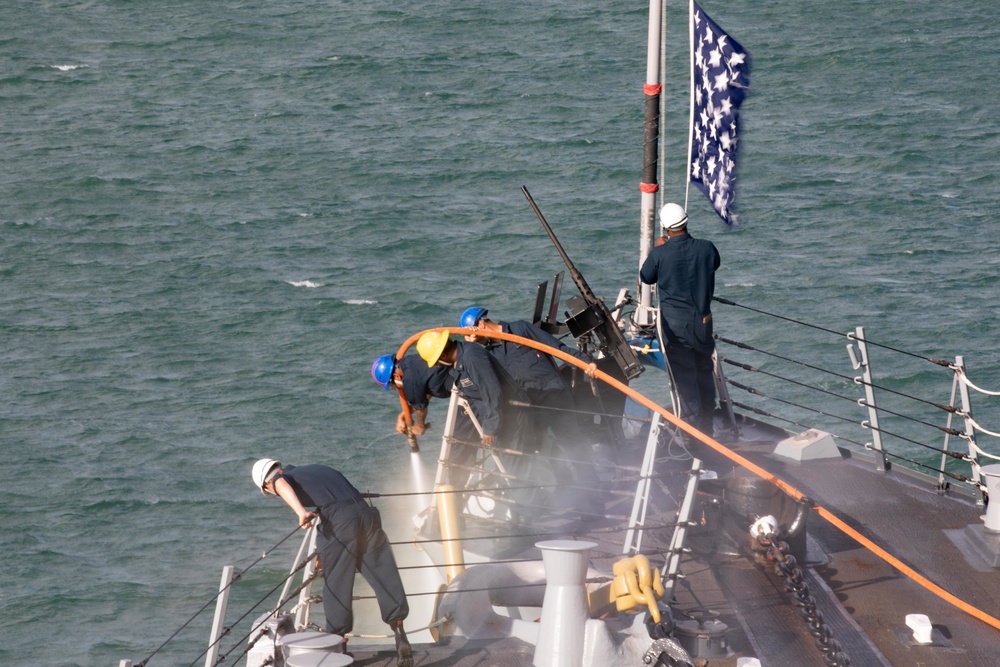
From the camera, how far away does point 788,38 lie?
178 ft

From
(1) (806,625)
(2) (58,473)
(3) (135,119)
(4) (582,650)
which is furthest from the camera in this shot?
(3) (135,119)

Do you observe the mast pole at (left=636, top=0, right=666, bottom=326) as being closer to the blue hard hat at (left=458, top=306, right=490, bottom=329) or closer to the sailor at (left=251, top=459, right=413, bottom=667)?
the blue hard hat at (left=458, top=306, right=490, bottom=329)

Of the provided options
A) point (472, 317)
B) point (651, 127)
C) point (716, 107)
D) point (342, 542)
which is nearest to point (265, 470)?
point (342, 542)

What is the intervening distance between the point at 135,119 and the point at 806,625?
43.1m

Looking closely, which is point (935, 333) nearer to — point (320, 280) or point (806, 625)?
point (320, 280)

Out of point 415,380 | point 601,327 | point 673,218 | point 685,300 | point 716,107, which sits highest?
point 716,107

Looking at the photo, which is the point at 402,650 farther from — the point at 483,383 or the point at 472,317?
the point at 472,317

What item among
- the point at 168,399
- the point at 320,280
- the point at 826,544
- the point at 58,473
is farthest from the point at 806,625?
the point at 320,280

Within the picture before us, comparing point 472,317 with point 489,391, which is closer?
point 489,391

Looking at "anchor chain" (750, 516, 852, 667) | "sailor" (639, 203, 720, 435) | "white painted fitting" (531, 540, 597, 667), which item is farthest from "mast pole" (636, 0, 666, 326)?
"white painted fitting" (531, 540, 597, 667)

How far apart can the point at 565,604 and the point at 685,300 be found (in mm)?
3997

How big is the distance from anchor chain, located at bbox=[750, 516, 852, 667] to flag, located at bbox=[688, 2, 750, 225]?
11.8ft

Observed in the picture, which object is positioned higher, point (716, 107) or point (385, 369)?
point (716, 107)

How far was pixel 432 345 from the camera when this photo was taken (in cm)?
A: 1195
